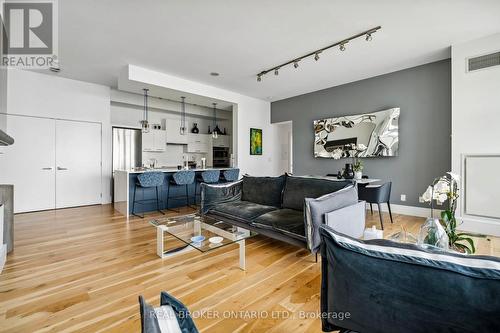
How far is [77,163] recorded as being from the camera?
5355 millimetres

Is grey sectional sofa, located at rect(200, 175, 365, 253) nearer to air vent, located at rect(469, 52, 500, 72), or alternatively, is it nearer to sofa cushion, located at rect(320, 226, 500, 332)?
sofa cushion, located at rect(320, 226, 500, 332)

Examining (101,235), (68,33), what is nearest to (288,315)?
(101,235)

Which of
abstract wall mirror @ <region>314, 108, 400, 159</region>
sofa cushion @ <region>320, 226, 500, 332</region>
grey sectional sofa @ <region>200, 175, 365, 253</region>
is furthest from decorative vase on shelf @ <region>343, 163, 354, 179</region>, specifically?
sofa cushion @ <region>320, 226, 500, 332</region>

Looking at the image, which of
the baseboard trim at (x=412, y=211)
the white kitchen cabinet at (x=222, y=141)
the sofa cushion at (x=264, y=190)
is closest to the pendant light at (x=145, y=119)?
the white kitchen cabinet at (x=222, y=141)

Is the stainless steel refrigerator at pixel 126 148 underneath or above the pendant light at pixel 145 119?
underneath

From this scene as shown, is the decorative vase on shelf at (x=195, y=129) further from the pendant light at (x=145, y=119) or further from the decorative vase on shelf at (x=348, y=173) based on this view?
the decorative vase on shelf at (x=348, y=173)

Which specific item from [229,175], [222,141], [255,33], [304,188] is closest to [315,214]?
[304,188]

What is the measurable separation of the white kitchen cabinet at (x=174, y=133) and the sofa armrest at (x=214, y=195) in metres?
4.02

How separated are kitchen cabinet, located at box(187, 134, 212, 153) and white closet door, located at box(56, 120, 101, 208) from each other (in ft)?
8.65

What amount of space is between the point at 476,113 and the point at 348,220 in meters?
3.01

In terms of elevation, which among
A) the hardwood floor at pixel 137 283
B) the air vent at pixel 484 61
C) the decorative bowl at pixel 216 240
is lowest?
the hardwood floor at pixel 137 283

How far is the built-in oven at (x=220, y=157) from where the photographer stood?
8.02 meters

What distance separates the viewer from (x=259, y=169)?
7.16m

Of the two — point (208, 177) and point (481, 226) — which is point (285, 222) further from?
point (481, 226)
